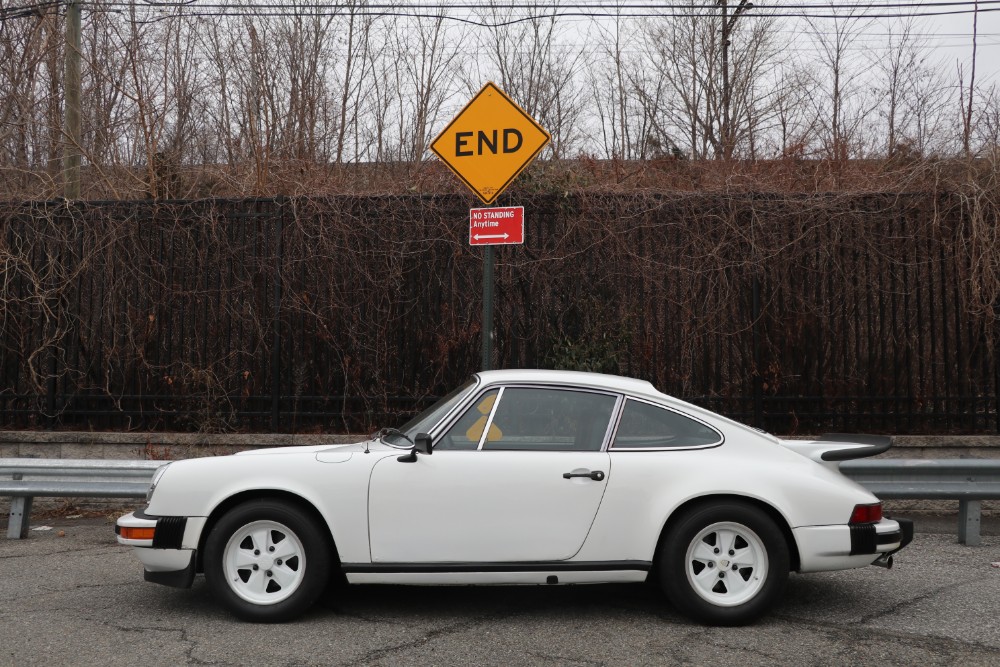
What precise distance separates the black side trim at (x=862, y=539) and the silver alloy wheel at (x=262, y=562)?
297cm

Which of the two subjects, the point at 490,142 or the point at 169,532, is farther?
the point at 490,142

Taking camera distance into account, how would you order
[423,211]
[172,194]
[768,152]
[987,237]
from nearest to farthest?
[987,237] < [423,211] < [172,194] < [768,152]

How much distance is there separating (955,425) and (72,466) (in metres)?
8.33

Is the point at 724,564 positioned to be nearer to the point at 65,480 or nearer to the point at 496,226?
the point at 496,226

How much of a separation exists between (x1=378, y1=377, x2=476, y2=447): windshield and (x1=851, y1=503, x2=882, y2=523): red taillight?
7.26 ft

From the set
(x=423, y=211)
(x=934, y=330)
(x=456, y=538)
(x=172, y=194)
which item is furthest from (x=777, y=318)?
(x=172, y=194)

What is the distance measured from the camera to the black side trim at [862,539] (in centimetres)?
432

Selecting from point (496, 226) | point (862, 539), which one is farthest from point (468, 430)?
point (496, 226)

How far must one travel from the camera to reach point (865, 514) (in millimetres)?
4363

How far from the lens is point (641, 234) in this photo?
8.48m

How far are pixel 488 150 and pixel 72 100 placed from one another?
8.35 meters

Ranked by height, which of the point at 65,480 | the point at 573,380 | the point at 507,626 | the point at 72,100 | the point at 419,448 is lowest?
the point at 507,626

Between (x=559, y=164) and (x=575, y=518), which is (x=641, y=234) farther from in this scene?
(x=575, y=518)

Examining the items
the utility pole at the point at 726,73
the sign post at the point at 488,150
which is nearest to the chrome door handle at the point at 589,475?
the sign post at the point at 488,150
